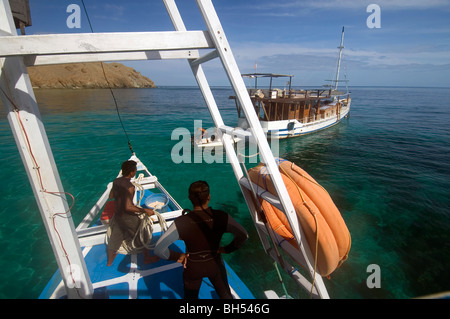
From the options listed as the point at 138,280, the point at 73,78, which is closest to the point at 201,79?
the point at 138,280

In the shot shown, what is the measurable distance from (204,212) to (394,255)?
7.16m

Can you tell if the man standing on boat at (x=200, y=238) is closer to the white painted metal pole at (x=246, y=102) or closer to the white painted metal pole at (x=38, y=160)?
the white painted metal pole at (x=246, y=102)

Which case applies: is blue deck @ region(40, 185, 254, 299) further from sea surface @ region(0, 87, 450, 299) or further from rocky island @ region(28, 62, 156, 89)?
rocky island @ region(28, 62, 156, 89)

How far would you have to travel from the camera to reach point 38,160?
214 centimetres

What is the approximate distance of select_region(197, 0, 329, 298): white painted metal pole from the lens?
2045mm

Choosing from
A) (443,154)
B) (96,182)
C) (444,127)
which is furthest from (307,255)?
(444,127)

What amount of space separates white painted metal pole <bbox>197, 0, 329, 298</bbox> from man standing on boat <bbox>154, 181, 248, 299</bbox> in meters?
0.65

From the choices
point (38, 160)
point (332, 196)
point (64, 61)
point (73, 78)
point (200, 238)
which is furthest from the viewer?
point (73, 78)

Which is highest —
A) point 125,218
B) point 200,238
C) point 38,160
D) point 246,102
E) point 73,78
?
point 73,78

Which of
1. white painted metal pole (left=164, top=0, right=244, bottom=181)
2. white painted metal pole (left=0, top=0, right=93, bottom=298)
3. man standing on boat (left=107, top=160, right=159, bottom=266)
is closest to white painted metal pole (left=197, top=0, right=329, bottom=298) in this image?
white painted metal pole (left=164, top=0, right=244, bottom=181)

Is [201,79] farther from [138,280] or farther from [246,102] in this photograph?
[138,280]

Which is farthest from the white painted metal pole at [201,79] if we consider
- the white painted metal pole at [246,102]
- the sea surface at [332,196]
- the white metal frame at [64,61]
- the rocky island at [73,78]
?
the rocky island at [73,78]

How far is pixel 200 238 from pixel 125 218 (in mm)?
1908
